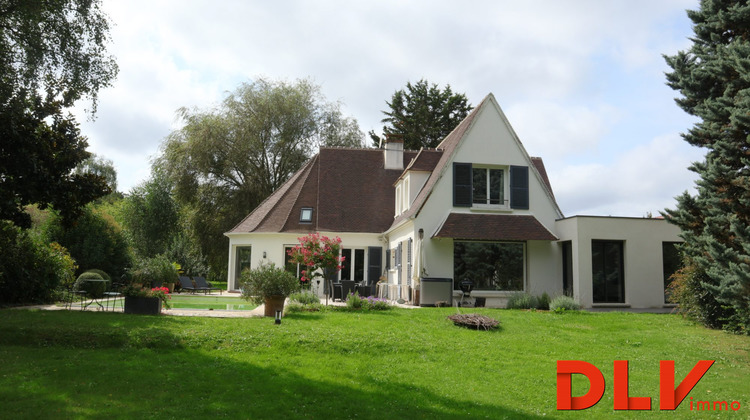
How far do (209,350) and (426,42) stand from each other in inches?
320

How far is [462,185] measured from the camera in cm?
1995

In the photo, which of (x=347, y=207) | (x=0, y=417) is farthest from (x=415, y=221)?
(x=0, y=417)

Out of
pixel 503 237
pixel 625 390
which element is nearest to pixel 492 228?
pixel 503 237

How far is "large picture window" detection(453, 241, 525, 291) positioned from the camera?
19531 mm

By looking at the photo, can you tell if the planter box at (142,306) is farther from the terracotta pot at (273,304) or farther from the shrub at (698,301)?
the shrub at (698,301)

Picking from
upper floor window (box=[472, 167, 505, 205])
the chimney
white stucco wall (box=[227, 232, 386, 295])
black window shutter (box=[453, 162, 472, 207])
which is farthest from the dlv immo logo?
the chimney

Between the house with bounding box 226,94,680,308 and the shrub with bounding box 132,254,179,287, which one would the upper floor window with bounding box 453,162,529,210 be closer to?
the house with bounding box 226,94,680,308

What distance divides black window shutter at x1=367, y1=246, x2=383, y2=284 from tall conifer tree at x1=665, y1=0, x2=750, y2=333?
1280 cm

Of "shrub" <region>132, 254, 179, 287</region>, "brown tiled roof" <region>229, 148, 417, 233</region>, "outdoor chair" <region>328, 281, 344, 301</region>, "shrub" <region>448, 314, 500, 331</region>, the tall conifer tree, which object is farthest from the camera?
"brown tiled roof" <region>229, 148, 417, 233</region>

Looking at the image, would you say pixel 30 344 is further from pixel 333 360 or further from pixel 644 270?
pixel 644 270

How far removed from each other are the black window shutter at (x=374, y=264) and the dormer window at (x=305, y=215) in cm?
339

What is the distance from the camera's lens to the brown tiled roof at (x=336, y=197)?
25.1 meters

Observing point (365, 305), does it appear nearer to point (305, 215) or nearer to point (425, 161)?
point (425, 161)

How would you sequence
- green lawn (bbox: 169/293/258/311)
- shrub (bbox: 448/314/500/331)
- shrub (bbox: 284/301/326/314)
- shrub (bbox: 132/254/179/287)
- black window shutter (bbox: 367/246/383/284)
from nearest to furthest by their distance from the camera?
shrub (bbox: 448/314/500/331) → shrub (bbox: 284/301/326/314) → green lawn (bbox: 169/293/258/311) → shrub (bbox: 132/254/179/287) → black window shutter (bbox: 367/246/383/284)
